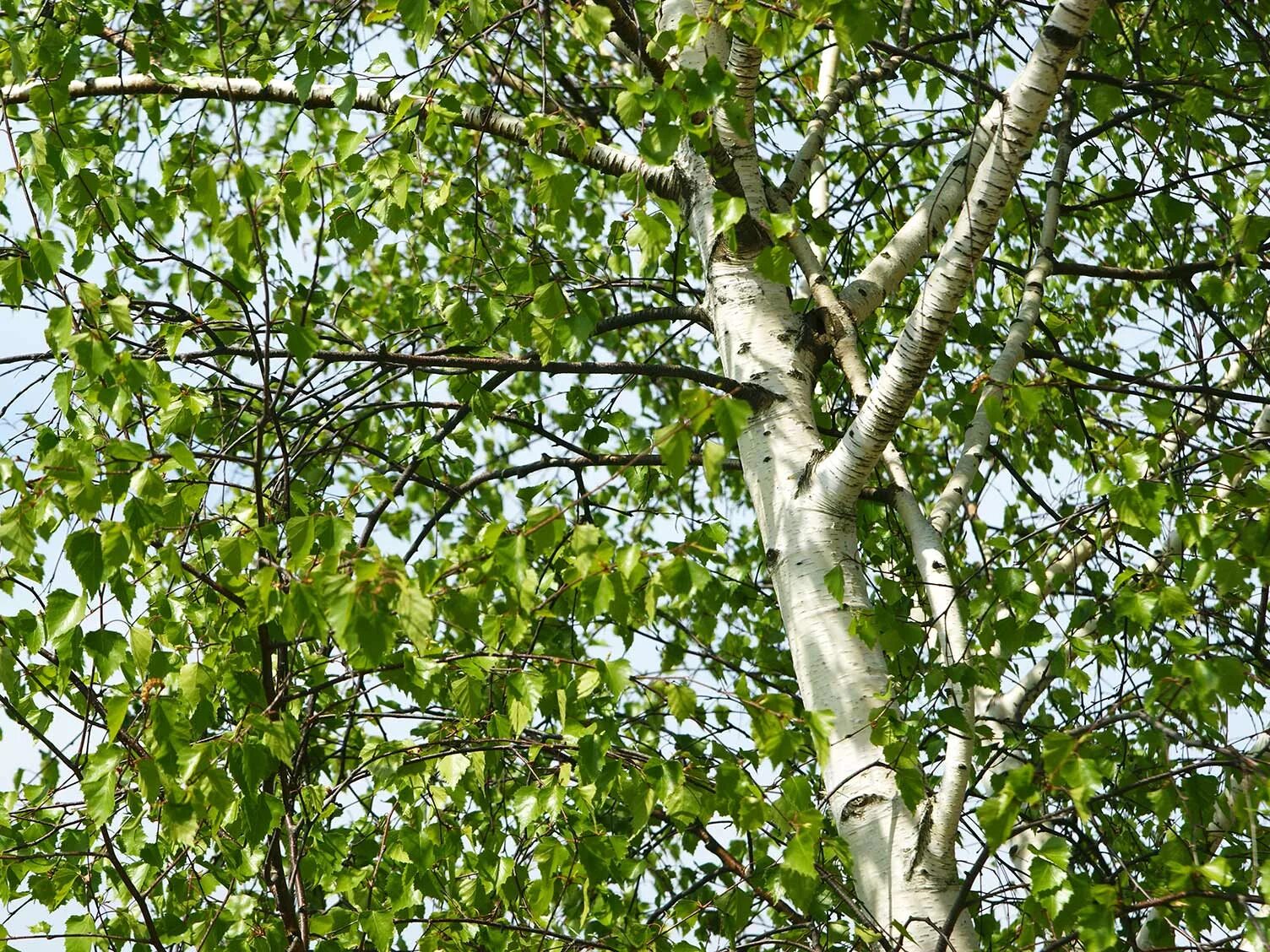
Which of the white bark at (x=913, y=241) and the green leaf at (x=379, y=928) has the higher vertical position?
the white bark at (x=913, y=241)

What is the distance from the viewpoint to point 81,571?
2.09 metres

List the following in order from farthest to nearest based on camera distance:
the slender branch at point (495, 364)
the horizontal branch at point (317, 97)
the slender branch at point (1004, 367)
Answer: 1. the horizontal branch at point (317, 97)
2. the slender branch at point (1004, 367)
3. the slender branch at point (495, 364)

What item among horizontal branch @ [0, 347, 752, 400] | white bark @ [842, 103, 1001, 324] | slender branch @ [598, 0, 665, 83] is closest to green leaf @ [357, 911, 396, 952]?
horizontal branch @ [0, 347, 752, 400]

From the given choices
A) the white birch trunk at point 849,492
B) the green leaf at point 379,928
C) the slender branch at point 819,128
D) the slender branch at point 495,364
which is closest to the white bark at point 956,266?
the white birch trunk at point 849,492

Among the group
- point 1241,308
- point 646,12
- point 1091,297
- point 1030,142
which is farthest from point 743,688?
point 1091,297

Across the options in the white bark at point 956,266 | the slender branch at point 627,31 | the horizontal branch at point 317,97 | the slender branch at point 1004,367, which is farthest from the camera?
the horizontal branch at point 317,97

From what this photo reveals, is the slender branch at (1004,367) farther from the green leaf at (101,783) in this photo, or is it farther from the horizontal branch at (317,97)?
the green leaf at (101,783)

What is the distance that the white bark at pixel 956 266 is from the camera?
2576 mm

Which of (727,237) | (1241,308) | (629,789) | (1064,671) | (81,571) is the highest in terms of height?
(1241,308)

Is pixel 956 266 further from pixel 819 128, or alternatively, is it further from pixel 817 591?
pixel 819 128

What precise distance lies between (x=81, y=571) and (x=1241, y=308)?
14.4 feet

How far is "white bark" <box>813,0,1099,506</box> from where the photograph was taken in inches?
101

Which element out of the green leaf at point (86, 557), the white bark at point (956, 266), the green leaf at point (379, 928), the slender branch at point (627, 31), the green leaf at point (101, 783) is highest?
the slender branch at point (627, 31)

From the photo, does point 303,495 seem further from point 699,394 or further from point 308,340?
point 699,394
